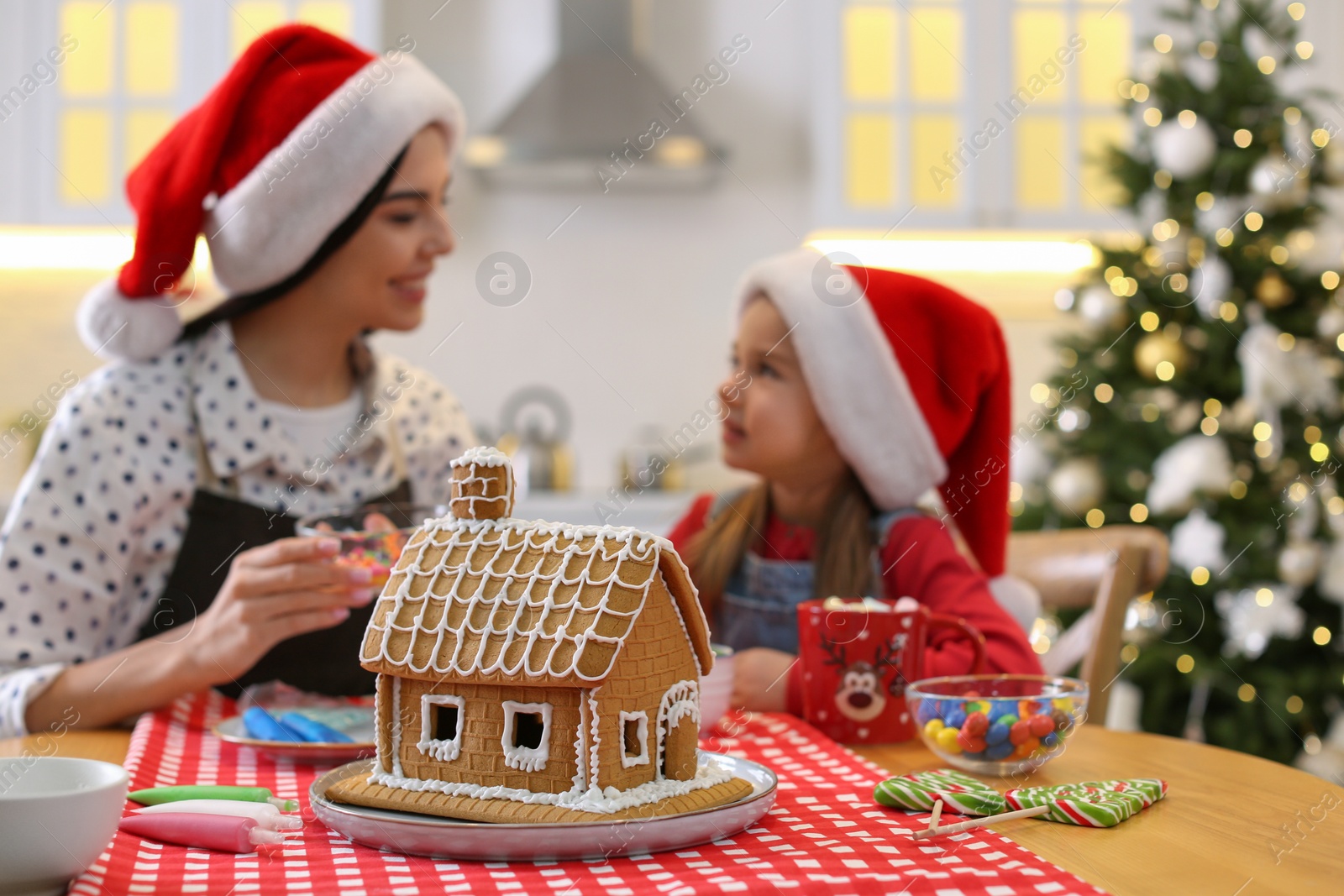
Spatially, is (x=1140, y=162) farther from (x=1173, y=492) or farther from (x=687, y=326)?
(x=687, y=326)

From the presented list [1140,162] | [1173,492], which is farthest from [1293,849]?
[1140,162]

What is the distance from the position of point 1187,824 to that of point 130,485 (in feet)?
3.31

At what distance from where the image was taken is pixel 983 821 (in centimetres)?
70

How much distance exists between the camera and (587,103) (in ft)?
10.7

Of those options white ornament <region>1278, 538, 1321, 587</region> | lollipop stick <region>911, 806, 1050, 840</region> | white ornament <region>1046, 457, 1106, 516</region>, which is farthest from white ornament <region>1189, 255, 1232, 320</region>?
lollipop stick <region>911, 806, 1050, 840</region>

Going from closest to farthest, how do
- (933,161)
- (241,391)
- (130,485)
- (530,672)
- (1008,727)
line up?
(530,672) < (1008,727) < (130,485) < (241,391) < (933,161)

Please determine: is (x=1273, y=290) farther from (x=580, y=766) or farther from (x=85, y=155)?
(x=85, y=155)

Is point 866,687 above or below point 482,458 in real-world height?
below

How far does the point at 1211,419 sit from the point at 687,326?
146 cm

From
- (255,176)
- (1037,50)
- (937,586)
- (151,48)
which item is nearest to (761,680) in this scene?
(937,586)


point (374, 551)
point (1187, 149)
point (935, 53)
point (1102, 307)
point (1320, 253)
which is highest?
point (935, 53)

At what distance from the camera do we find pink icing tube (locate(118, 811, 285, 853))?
659 mm

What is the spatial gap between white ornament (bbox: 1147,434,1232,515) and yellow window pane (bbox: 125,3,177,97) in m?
2.61

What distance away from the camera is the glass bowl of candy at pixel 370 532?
0.96 meters
